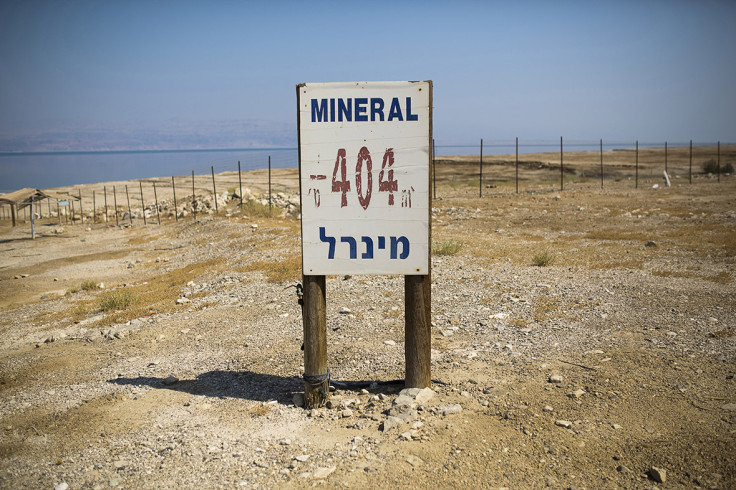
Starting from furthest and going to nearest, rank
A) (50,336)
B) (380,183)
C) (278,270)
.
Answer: (278,270) → (50,336) → (380,183)

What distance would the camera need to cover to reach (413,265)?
14.8ft

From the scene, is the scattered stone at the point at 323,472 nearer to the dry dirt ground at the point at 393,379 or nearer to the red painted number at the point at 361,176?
the dry dirt ground at the point at 393,379

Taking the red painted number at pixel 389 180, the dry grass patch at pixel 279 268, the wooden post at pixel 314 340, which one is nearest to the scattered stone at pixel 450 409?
the wooden post at pixel 314 340

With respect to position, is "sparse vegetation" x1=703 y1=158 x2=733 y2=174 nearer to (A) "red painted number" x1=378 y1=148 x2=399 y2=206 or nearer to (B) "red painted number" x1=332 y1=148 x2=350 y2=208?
(A) "red painted number" x1=378 y1=148 x2=399 y2=206

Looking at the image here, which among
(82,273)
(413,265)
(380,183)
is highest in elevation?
(380,183)

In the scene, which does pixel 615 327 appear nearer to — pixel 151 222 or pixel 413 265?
pixel 413 265

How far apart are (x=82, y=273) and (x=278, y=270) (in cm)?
761

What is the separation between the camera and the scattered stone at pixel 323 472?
364 centimetres

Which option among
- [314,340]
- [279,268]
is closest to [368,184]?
[314,340]

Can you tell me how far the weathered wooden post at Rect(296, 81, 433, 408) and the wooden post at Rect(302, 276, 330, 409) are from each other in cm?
2

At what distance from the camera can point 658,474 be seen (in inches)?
136

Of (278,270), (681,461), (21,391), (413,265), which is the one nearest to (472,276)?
(278,270)

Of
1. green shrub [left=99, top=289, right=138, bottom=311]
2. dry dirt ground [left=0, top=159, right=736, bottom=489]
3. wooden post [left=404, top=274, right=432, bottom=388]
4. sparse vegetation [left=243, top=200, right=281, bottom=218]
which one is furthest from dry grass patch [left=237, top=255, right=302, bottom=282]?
sparse vegetation [left=243, top=200, right=281, bottom=218]

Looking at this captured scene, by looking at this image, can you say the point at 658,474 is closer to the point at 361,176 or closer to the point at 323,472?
the point at 323,472
